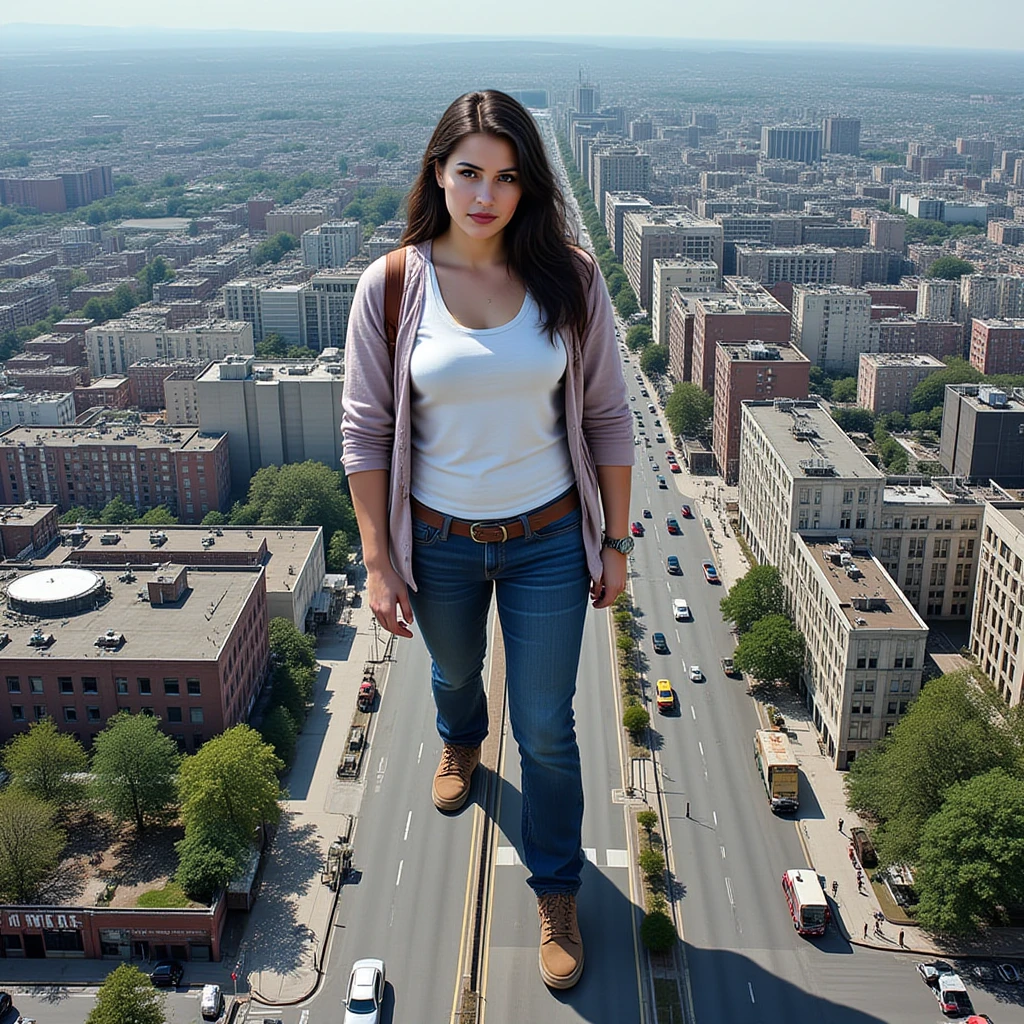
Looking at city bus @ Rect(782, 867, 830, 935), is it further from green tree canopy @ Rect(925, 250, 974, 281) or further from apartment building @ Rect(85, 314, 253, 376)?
green tree canopy @ Rect(925, 250, 974, 281)

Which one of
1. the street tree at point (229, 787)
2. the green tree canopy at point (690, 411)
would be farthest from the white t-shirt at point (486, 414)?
the green tree canopy at point (690, 411)

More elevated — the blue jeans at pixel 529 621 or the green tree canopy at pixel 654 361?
the blue jeans at pixel 529 621

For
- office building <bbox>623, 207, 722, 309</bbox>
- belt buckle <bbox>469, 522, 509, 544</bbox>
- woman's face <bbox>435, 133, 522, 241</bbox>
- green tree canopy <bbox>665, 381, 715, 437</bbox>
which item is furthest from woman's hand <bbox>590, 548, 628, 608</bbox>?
office building <bbox>623, 207, 722, 309</bbox>

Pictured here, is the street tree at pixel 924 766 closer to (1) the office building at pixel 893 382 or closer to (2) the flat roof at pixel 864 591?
(2) the flat roof at pixel 864 591

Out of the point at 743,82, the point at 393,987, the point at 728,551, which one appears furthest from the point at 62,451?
the point at 743,82

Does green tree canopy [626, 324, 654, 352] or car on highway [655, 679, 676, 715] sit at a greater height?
car on highway [655, 679, 676, 715]

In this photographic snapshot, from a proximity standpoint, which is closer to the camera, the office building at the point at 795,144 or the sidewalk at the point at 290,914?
the sidewalk at the point at 290,914
